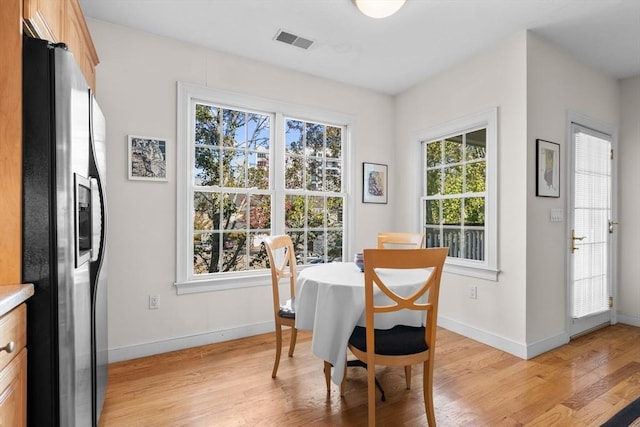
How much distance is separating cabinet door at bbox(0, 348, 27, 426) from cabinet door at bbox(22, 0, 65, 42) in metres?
1.27

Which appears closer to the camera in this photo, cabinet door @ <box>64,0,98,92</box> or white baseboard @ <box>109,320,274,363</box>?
cabinet door @ <box>64,0,98,92</box>

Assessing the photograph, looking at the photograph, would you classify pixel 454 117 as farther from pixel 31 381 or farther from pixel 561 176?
pixel 31 381

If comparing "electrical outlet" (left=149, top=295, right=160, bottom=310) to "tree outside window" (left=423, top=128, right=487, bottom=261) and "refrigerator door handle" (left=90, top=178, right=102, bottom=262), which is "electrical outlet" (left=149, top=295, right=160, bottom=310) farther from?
"tree outside window" (left=423, top=128, right=487, bottom=261)

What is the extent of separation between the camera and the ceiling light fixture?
84.7 inches

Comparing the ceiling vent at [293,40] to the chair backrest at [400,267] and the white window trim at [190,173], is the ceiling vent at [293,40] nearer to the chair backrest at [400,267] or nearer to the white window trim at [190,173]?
the white window trim at [190,173]

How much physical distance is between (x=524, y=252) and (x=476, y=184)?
81cm

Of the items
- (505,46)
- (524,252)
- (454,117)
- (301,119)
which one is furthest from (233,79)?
(524,252)

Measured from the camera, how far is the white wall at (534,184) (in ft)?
9.11

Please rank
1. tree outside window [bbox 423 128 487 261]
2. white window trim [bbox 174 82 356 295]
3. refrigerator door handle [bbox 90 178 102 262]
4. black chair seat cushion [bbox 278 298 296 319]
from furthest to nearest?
tree outside window [bbox 423 128 487 261], white window trim [bbox 174 82 356 295], black chair seat cushion [bbox 278 298 296 319], refrigerator door handle [bbox 90 178 102 262]

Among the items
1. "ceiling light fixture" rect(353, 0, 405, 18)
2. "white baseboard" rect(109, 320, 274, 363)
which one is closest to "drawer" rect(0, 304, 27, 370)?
"white baseboard" rect(109, 320, 274, 363)

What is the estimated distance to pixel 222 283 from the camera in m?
3.07

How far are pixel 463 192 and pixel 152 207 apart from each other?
2.99m

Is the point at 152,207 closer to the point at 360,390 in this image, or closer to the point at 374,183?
the point at 360,390

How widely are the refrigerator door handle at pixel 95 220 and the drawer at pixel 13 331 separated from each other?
491 millimetres
